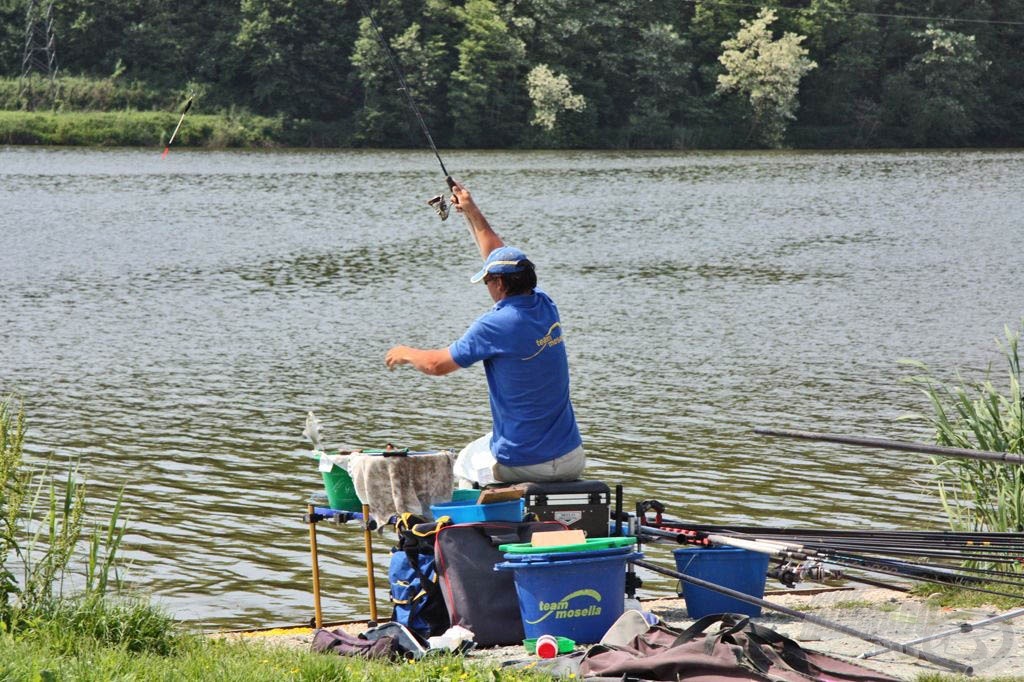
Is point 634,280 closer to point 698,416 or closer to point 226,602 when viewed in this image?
point 698,416

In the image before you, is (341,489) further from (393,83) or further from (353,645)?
(393,83)

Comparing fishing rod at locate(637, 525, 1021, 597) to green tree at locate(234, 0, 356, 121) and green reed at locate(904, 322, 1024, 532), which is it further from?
green tree at locate(234, 0, 356, 121)

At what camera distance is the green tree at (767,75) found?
Result: 2256 inches

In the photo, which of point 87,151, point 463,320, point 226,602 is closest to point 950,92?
point 87,151

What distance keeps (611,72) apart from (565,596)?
5657 centimetres

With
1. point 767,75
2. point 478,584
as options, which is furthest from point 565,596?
point 767,75

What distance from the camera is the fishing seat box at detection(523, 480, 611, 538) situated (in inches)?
219

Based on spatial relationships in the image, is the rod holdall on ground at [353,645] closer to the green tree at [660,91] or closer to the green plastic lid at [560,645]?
the green plastic lid at [560,645]

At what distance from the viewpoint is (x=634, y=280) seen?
22.2 meters

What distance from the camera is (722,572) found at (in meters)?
5.67

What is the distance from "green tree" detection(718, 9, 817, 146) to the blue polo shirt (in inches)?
2090

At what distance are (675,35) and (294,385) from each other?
48855 millimetres

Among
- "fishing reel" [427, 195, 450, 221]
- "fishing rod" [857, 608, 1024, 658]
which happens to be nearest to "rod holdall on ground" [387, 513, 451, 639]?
"fishing rod" [857, 608, 1024, 658]

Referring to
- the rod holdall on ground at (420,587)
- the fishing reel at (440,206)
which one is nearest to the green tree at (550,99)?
the fishing reel at (440,206)
